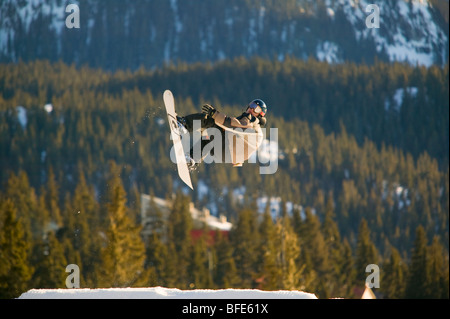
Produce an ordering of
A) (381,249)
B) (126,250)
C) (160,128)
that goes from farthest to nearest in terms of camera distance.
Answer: (160,128), (381,249), (126,250)

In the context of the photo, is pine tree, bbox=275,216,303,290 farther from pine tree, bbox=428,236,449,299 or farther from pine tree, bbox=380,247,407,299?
pine tree, bbox=380,247,407,299

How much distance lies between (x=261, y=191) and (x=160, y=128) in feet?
87.8

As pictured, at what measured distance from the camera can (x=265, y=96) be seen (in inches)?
7672

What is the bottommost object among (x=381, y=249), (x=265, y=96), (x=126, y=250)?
(x=381, y=249)

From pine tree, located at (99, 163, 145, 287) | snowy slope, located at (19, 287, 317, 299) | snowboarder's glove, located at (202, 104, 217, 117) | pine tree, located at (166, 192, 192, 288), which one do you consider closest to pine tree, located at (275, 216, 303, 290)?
pine tree, located at (166, 192, 192, 288)

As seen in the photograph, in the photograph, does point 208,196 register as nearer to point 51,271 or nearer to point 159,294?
point 51,271

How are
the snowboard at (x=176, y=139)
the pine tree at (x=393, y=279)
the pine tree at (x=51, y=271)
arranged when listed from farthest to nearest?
the pine tree at (x=393, y=279) < the pine tree at (x=51, y=271) < the snowboard at (x=176, y=139)

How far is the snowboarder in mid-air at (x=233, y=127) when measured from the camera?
1434 cm

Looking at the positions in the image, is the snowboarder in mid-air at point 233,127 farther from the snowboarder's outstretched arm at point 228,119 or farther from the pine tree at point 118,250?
the pine tree at point 118,250

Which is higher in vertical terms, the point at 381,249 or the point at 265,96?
the point at 265,96

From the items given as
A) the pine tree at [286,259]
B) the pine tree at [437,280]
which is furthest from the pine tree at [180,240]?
the pine tree at [437,280]

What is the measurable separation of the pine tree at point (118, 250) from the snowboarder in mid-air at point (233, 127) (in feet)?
63.5
